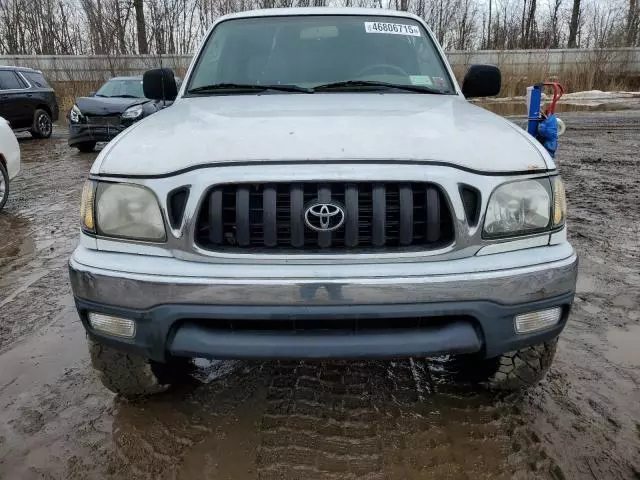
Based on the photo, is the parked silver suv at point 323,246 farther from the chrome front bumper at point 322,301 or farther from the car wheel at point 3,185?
the car wheel at point 3,185

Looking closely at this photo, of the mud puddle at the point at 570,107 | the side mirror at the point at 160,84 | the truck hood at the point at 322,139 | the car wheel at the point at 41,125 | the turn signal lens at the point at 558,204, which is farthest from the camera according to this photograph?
the mud puddle at the point at 570,107

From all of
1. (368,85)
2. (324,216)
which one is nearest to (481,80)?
(368,85)

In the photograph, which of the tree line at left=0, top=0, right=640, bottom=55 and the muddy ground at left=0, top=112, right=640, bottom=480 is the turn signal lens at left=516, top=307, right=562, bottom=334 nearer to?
the muddy ground at left=0, top=112, right=640, bottom=480

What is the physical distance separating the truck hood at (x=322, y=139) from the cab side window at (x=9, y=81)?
38.2 ft

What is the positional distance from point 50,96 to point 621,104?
1868 cm

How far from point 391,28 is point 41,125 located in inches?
486

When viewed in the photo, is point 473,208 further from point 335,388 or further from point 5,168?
point 5,168

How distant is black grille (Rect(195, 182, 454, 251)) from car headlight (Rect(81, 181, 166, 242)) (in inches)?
7.1

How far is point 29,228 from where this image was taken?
5.33 meters

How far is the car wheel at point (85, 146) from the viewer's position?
413 inches

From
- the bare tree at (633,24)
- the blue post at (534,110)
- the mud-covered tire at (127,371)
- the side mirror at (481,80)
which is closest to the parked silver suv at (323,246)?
the mud-covered tire at (127,371)

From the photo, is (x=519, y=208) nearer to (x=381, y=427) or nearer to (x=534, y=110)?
(x=381, y=427)

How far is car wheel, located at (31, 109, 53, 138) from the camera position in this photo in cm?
1298

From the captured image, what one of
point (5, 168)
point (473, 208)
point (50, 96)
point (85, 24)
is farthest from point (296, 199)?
point (85, 24)
